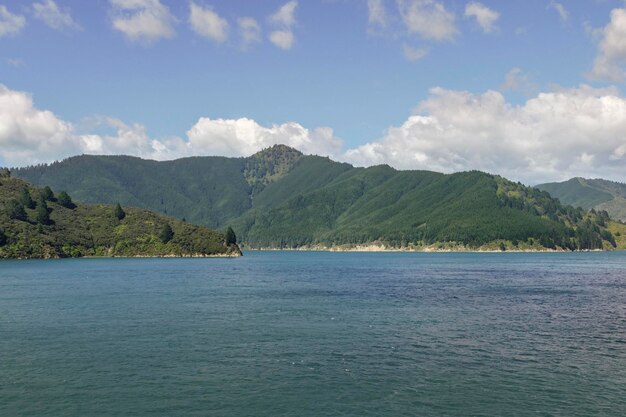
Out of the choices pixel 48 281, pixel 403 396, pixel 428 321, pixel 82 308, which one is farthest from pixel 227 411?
pixel 48 281

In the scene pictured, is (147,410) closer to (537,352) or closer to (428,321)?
(537,352)

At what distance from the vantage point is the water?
1884 inches

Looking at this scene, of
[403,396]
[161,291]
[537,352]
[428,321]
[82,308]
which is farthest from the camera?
[161,291]

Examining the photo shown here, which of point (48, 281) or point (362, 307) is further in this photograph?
point (48, 281)

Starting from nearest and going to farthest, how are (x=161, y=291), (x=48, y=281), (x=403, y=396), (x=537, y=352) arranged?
(x=403, y=396), (x=537, y=352), (x=161, y=291), (x=48, y=281)

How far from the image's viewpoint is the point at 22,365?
60.3m

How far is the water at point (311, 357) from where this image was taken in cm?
4784

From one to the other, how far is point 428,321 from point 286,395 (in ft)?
146

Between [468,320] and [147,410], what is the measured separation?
2382 inches

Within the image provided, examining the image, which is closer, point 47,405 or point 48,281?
point 47,405

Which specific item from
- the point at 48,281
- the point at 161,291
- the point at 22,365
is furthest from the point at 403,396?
the point at 48,281

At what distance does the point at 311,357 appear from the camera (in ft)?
210

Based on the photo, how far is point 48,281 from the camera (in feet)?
558

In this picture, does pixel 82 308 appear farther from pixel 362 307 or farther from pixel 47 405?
pixel 47 405
